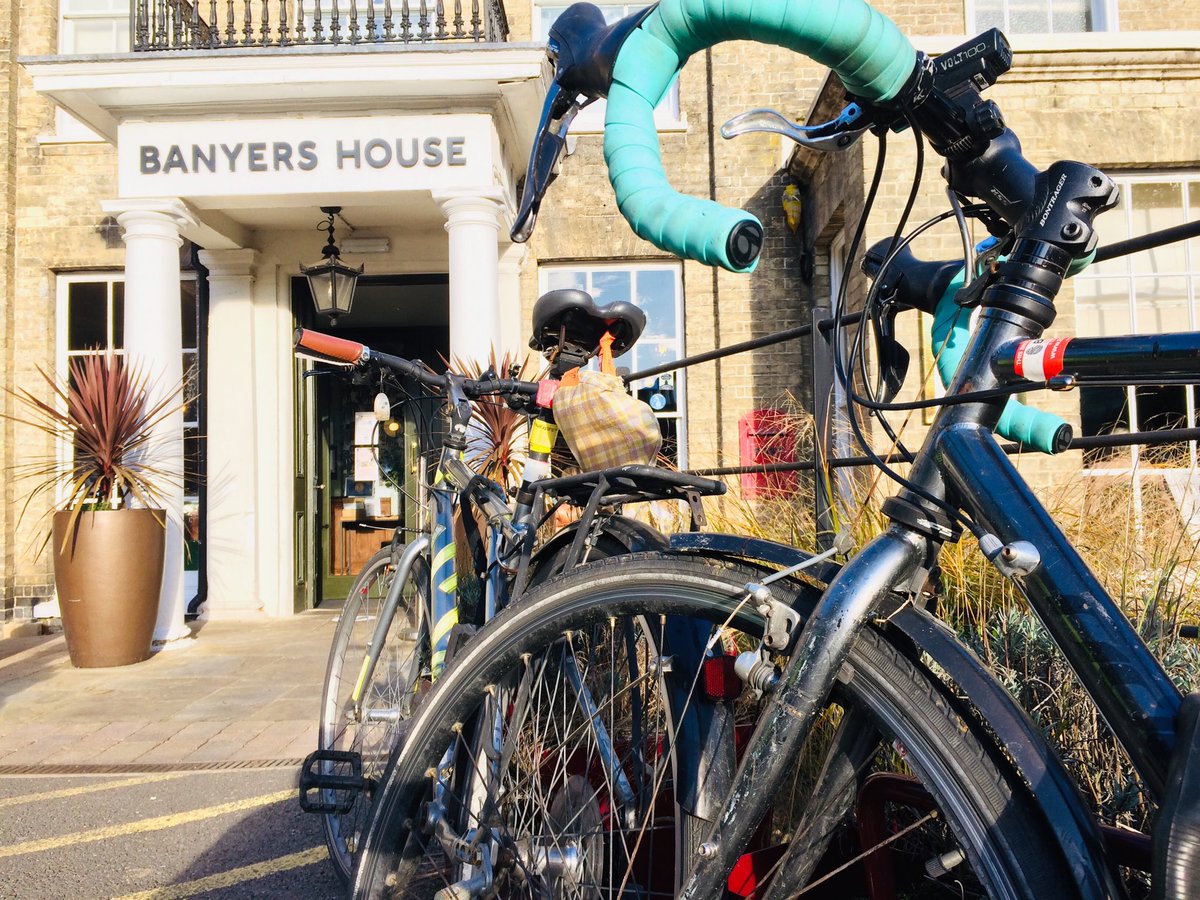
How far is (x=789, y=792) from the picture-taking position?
2.12 m

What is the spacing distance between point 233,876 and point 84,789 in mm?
1511

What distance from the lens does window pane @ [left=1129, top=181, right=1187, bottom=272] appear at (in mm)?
7516

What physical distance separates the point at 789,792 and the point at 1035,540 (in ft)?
4.35

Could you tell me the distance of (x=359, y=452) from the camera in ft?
34.5

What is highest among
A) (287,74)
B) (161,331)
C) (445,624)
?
(287,74)

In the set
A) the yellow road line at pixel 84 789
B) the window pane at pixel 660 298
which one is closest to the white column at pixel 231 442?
the window pane at pixel 660 298

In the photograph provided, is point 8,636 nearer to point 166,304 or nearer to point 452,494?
point 166,304

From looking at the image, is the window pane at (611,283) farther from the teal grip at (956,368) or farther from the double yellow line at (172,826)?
the teal grip at (956,368)

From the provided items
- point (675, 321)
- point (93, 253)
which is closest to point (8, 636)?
point (93, 253)

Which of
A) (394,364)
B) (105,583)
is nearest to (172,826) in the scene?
(394,364)

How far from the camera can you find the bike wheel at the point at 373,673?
259 centimetres

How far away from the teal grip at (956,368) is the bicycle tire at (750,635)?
1.37 ft

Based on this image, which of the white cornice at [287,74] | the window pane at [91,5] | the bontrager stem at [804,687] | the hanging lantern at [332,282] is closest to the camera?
the bontrager stem at [804,687]

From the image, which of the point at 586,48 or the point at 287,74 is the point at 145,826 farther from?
the point at 287,74
